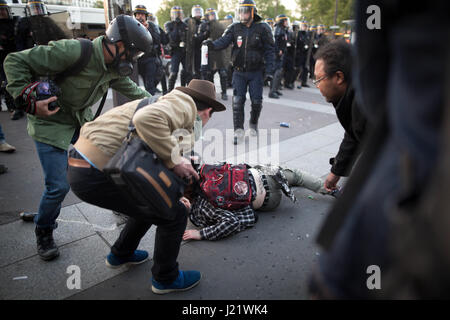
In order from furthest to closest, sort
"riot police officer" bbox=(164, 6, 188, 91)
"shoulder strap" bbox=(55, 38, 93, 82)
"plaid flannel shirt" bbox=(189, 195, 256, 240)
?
1. "riot police officer" bbox=(164, 6, 188, 91)
2. "plaid flannel shirt" bbox=(189, 195, 256, 240)
3. "shoulder strap" bbox=(55, 38, 93, 82)

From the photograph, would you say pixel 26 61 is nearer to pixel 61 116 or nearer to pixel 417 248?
pixel 61 116

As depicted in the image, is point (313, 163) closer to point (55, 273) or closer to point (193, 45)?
point (55, 273)

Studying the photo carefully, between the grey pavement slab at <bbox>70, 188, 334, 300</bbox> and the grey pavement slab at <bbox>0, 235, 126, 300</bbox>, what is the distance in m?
0.11

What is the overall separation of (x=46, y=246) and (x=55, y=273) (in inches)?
9.6

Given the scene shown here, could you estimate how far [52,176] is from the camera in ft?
7.09

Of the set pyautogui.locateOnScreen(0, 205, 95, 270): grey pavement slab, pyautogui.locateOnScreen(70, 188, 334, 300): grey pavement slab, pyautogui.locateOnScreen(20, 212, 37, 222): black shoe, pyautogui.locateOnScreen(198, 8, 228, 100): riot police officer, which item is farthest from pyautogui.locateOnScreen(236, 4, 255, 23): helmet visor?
pyautogui.locateOnScreen(20, 212, 37, 222): black shoe

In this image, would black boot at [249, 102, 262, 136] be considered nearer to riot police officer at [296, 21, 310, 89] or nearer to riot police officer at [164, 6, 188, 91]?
riot police officer at [164, 6, 188, 91]

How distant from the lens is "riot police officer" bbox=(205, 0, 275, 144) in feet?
16.5

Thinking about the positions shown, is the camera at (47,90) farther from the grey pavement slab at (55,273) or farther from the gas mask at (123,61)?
the grey pavement slab at (55,273)

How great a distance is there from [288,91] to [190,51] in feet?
12.4

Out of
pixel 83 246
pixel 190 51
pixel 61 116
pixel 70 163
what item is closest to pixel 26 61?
pixel 61 116

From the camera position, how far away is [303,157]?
4449mm

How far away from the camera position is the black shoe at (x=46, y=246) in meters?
2.25

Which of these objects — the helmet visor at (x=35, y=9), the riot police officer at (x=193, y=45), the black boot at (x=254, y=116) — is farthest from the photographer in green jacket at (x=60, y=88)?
the riot police officer at (x=193, y=45)
